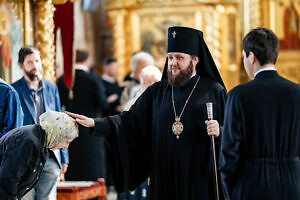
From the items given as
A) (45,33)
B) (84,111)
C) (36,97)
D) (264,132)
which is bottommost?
(84,111)

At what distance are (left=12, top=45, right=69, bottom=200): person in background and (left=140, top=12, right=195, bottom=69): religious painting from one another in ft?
25.0

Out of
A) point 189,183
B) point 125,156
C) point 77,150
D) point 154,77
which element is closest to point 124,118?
point 125,156

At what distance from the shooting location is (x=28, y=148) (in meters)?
4.99

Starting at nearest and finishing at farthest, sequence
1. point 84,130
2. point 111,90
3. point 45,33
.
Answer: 1. point 45,33
2. point 84,130
3. point 111,90

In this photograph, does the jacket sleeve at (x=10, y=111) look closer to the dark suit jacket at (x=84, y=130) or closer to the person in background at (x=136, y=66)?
the person in background at (x=136, y=66)

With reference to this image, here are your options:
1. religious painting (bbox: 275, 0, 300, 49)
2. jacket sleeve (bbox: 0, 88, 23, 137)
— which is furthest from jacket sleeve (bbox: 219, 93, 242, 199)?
religious painting (bbox: 275, 0, 300, 49)

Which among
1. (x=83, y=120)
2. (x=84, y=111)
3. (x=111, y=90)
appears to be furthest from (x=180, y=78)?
(x=111, y=90)

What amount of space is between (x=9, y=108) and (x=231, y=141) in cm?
237

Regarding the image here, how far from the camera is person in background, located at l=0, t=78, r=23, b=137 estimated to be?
6.25 meters

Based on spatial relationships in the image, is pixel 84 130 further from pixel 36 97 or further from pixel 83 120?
pixel 83 120

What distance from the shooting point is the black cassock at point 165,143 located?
583cm

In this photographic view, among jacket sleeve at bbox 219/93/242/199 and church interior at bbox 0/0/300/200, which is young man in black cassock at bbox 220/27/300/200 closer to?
jacket sleeve at bbox 219/93/242/199

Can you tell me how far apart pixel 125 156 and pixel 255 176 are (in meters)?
1.61

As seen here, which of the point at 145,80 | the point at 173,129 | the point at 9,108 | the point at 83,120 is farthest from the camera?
the point at 145,80
